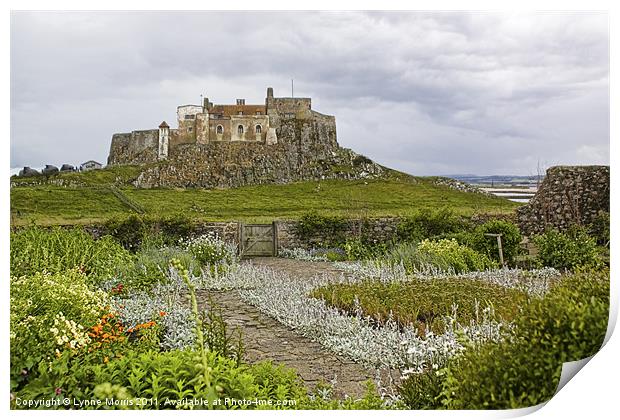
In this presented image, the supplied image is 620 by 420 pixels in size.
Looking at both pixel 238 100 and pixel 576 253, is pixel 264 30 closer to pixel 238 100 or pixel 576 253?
pixel 238 100

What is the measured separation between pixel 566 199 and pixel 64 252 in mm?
6271

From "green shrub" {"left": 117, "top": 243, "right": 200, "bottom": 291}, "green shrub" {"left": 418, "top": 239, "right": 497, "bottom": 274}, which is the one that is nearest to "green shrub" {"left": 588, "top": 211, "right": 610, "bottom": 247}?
"green shrub" {"left": 418, "top": 239, "right": 497, "bottom": 274}

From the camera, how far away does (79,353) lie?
456 centimetres

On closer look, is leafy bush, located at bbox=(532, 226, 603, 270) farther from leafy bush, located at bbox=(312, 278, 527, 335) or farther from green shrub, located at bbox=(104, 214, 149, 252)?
green shrub, located at bbox=(104, 214, 149, 252)

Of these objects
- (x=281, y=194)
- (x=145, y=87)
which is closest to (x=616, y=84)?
(x=145, y=87)

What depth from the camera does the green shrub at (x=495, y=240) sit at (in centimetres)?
944

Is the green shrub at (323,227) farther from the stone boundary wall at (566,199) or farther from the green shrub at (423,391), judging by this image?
the green shrub at (423,391)

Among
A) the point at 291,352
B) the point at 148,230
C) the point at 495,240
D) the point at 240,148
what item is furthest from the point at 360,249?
the point at 291,352

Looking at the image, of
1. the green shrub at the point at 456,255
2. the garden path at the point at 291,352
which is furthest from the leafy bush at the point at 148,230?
the green shrub at the point at 456,255

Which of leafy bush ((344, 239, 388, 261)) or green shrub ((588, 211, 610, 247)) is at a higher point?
green shrub ((588, 211, 610, 247))

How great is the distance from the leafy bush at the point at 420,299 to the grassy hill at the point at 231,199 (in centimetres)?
113

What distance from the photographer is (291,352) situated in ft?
18.0

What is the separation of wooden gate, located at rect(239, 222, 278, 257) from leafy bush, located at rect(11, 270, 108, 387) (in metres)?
5.21

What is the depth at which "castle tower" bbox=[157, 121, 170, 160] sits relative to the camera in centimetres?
646
